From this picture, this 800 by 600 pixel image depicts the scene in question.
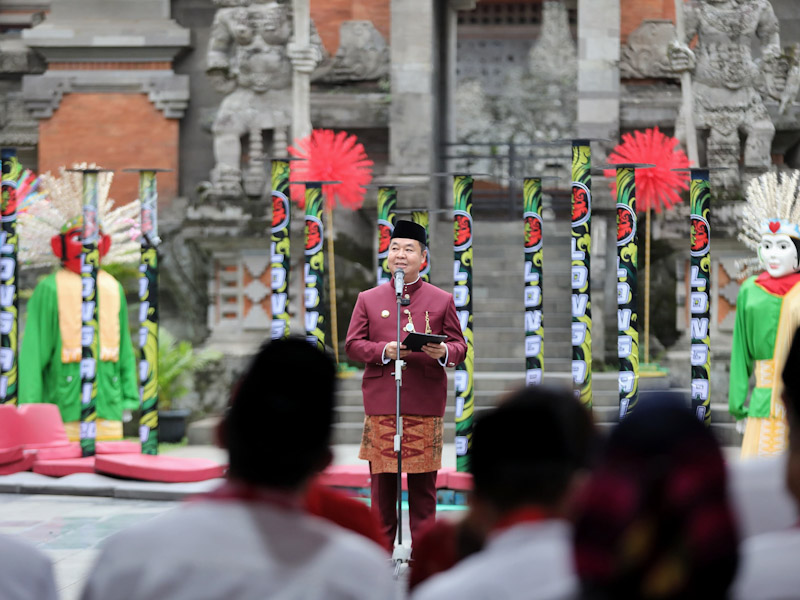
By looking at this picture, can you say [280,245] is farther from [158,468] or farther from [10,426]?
[10,426]

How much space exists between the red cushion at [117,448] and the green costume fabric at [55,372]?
68 centimetres

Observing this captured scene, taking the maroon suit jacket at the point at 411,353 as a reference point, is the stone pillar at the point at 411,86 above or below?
above

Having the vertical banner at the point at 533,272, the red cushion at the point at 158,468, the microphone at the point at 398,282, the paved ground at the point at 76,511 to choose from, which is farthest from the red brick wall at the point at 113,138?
the microphone at the point at 398,282

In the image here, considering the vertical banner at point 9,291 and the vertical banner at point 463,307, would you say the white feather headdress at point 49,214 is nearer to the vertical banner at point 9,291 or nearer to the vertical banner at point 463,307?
the vertical banner at point 9,291

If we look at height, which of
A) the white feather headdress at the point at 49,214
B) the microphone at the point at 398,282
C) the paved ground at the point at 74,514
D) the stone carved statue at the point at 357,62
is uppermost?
the stone carved statue at the point at 357,62

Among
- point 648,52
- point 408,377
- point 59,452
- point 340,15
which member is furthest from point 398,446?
point 340,15

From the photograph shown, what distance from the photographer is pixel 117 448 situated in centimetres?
951

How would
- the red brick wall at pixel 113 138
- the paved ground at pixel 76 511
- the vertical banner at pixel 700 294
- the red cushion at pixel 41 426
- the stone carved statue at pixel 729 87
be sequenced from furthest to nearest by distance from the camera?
the red brick wall at pixel 113 138, the stone carved statue at pixel 729 87, the red cushion at pixel 41 426, the vertical banner at pixel 700 294, the paved ground at pixel 76 511

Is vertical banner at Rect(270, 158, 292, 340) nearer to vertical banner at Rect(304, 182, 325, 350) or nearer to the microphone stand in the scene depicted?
vertical banner at Rect(304, 182, 325, 350)

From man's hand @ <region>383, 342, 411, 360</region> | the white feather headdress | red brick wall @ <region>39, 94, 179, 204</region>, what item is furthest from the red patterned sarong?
red brick wall @ <region>39, 94, 179, 204</region>

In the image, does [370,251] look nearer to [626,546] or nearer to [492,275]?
[492,275]

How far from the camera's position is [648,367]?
37.7ft

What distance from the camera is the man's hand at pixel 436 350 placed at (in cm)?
616

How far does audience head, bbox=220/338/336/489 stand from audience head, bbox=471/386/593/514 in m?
0.36
